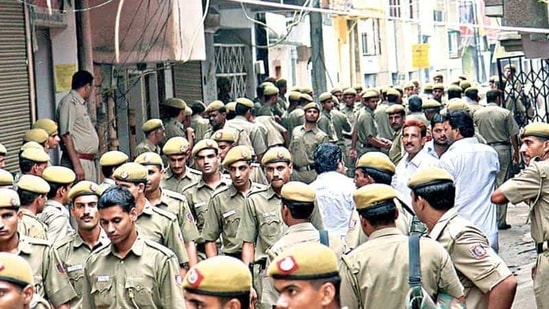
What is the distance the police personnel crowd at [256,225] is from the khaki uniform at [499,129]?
16.1 ft

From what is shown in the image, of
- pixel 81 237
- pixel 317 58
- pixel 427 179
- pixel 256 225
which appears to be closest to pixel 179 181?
pixel 256 225

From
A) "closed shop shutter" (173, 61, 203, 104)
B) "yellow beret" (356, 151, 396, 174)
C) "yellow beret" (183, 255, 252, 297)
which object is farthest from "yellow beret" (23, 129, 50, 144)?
"closed shop shutter" (173, 61, 203, 104)

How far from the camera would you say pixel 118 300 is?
6656mm

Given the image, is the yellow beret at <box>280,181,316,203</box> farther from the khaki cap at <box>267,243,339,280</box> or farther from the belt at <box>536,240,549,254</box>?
the khaki cap at <box>267,243,339,280</box>

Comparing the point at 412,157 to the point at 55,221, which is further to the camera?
the point at 412,157

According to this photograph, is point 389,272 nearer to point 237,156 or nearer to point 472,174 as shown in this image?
point 237,156

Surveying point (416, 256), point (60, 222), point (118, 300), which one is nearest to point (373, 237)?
point (416, 256)

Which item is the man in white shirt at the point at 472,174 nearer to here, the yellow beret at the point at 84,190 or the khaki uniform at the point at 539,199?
the khaki uniform at the point at 539,199

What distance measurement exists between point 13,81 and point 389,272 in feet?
23.3

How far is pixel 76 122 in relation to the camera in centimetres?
1234

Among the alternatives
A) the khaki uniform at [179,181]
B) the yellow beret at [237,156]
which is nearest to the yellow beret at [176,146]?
the khaki uniform at [179,181]

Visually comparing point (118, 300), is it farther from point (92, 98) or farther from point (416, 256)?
point (92, 98)

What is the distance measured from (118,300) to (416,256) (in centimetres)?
169

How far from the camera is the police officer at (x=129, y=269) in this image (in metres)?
6.62
